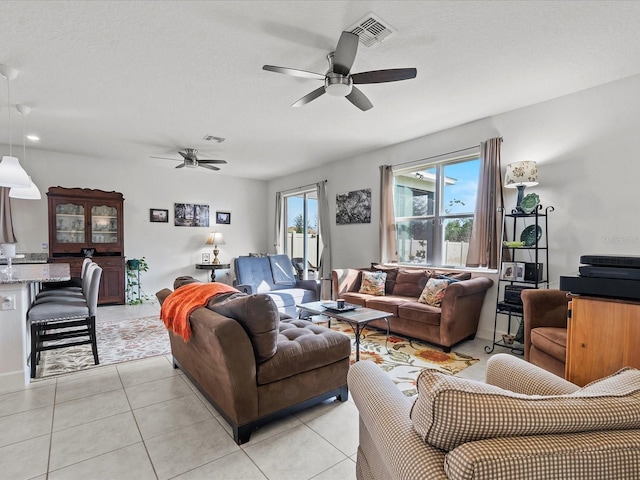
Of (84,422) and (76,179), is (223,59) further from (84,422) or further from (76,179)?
(76,179)

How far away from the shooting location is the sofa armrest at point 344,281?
15.1 ft

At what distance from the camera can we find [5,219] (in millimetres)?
4934

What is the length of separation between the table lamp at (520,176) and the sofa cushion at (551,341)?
4.44ft

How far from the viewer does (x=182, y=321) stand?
7.16 ft

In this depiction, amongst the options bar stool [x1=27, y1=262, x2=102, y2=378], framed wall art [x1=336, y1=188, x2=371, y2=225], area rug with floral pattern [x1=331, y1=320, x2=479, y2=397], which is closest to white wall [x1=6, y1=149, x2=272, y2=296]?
framed wall art [x1=336, y1=188, x2=371, y2=225]

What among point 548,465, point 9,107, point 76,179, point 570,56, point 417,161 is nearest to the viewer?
point 548,465

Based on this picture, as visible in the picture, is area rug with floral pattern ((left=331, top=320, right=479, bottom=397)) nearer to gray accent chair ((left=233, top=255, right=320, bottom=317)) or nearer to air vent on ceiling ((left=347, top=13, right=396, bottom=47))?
gray accent chair ((left=233, top=255, right=320, bottom=317))

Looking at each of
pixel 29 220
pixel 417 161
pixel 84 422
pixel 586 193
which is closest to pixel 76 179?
pixel 29 220

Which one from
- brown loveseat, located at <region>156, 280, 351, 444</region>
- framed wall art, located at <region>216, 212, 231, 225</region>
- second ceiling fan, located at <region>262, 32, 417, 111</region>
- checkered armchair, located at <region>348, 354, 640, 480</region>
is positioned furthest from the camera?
framed wall art, located at <region>216, 212, 231, 225</region>

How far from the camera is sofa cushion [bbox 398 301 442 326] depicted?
3420 millimetres

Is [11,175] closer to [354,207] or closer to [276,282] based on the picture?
[276,282]

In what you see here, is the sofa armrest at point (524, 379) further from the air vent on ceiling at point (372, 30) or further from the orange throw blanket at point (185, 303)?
the air vent on ceiling at point (372, 30)

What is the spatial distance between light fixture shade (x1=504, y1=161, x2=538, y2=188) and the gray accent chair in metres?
2.95

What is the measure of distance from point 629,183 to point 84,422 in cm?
470
